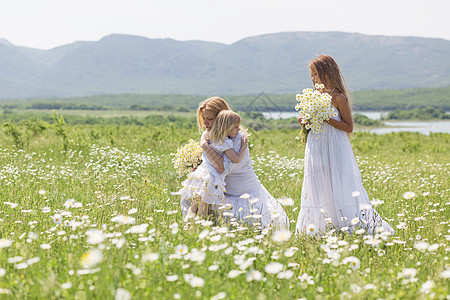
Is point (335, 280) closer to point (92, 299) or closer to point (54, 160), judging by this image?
point (92, 299)

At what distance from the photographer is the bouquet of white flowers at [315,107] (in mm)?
5520

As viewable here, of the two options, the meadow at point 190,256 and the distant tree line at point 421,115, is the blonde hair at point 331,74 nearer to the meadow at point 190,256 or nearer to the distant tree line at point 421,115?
the meadow at point 190,256

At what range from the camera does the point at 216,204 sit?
579 centimetres

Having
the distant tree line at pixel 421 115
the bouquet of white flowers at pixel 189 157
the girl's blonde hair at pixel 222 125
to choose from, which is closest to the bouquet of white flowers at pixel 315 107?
the girl's blonde hair at pixel 222 125

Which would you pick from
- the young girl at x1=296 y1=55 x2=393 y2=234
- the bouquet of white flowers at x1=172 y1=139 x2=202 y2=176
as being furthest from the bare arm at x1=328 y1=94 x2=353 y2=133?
the bouquet of white flowers at x1=172 y1=139 x2=202 y2=176

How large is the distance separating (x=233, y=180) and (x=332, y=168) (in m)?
1.30

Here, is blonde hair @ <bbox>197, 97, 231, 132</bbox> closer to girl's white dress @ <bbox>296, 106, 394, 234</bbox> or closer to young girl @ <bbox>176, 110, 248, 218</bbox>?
young girl @ <bbox>176, 110, 248, 218</bbox>

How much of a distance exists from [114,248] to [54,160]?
322 inches

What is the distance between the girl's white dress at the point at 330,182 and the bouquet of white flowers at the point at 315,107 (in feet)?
0.77

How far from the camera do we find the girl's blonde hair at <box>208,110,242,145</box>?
226 inches

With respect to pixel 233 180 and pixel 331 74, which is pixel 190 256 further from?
pixel 331 74

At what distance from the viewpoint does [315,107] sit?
5.54 metres

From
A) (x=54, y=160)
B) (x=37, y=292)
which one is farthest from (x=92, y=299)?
(x=54, y=160)

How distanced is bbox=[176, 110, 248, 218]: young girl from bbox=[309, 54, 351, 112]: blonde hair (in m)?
1.27
